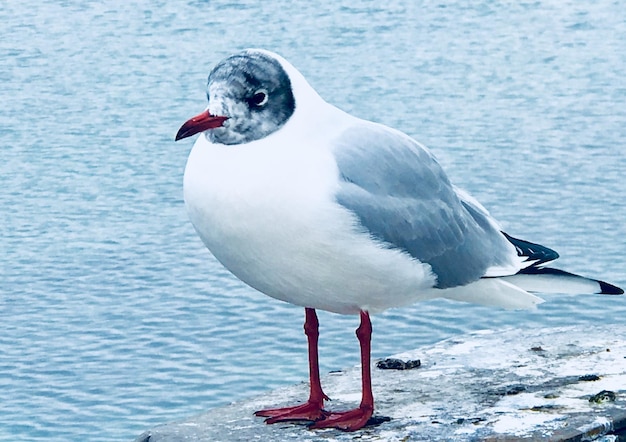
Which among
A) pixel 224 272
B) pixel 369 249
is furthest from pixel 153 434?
pixel 224 272

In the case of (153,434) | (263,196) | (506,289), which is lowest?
(153,434)

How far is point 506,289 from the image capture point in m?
6.05

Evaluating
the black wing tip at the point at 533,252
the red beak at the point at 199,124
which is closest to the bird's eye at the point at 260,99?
the red beak at the point at 199,124

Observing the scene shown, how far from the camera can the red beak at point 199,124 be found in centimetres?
510

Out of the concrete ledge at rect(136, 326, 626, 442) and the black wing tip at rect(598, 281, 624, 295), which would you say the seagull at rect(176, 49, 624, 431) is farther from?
the black wing tip at rect(598, 281, 624, 295)

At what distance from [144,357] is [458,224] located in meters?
2.89

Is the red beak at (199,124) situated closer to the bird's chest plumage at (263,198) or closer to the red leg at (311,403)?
the bird's chest plumage at (263,198)

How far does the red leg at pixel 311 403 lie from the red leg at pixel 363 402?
4.4 inches

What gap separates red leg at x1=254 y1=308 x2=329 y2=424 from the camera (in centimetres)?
587

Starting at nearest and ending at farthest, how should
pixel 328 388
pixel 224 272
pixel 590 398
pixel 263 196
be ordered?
pixel 263 196, pixel 590 398, pixel 328 388, pixel 224 272

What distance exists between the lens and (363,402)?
5.75 meters

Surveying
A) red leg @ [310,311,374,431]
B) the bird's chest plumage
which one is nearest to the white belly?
the bird's chest plumage

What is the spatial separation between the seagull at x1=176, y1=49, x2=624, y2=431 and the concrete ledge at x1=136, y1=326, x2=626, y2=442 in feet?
0.76

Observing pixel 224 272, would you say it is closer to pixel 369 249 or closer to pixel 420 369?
pixel 420 369
